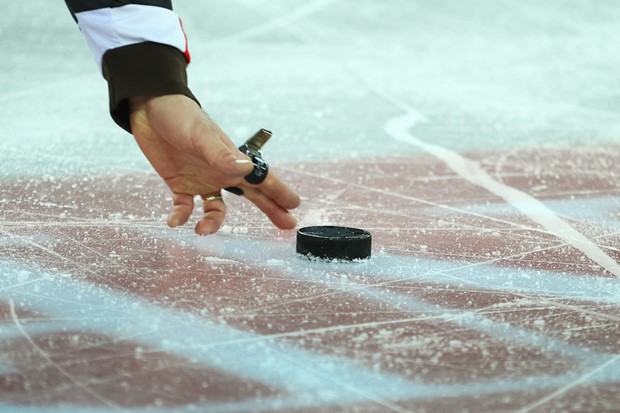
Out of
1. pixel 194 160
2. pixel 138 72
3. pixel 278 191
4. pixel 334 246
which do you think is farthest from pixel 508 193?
pixel 138 72

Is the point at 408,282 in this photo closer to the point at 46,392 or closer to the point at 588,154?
the point at 46,392

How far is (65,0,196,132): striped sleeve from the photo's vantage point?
210cm

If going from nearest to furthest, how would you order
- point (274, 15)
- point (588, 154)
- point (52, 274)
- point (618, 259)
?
point (52, 274) < point (618, 259) < point (588, 154) < point (274, 15)

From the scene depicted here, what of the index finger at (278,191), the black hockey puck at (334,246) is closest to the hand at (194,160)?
the index finger at (278,191)

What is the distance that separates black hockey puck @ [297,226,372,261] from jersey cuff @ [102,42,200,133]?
0.51 meters

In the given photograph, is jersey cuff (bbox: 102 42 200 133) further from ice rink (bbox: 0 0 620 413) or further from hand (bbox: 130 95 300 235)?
ice rink (bbox: 0 0 620 413)

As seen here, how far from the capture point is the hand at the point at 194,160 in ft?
6.82

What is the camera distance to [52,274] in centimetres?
221

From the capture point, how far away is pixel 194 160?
2.22 meters

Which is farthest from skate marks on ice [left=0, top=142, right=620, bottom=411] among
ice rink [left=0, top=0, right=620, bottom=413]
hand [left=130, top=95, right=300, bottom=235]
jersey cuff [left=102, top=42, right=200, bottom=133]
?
jersey cuff [left=102, top=42, right=200, bottom=133]

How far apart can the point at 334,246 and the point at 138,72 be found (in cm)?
64

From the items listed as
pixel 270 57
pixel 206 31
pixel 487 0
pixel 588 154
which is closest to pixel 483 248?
pixel 588 154

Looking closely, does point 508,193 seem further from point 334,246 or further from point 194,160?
point 194,160

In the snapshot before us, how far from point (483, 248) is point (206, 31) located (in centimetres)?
405
